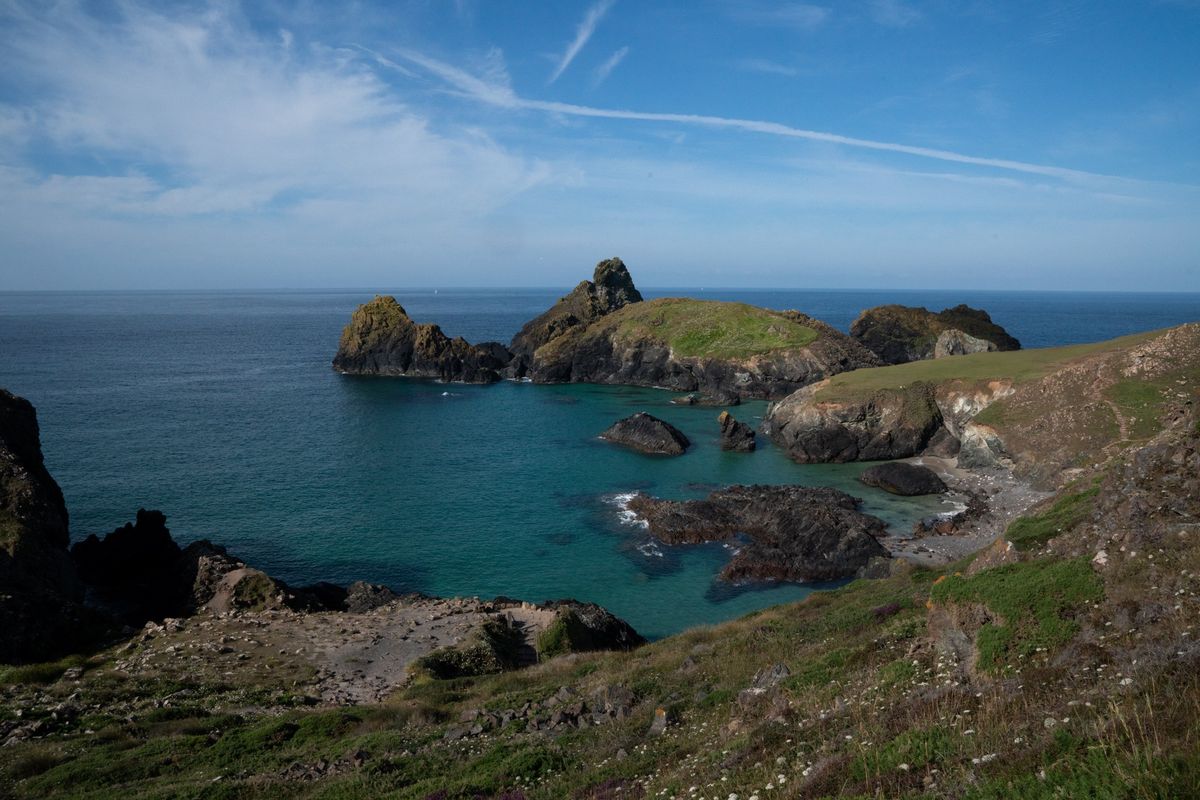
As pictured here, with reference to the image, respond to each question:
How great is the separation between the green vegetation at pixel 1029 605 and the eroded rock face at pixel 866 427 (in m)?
48.8

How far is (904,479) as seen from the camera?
53.3 metres

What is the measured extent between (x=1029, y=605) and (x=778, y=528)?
30.1 metres

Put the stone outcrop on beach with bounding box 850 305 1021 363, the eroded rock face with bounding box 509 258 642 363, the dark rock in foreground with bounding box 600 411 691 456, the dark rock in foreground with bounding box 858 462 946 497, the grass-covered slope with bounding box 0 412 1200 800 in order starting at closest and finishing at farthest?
1. the grass-covered slope with bounding box 0 412 1200 800
2. the dark rock in foreground with bounding box 858 462 946 497
3. the dark rock in foreground with bounding box 600 411 691 456
4. the stone outcrop on beach with bounding box 850 305 1021 363
5. the eroded rock face with bounding box 509 258 642 363

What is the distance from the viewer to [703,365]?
102 m

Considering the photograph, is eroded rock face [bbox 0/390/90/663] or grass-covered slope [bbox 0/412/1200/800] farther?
eroded rock face [bbox 0/390/90/663]

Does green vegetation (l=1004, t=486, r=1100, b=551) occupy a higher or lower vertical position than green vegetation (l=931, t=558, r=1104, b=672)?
lower

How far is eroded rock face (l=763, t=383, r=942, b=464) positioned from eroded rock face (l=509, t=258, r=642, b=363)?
6266 cm

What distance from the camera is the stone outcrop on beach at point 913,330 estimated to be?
116m

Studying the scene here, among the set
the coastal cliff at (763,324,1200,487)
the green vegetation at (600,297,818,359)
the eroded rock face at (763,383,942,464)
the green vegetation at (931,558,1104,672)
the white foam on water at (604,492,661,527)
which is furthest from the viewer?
the green vegetation at (600,297,818,359)

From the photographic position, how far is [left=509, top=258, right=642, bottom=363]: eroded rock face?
4902 inches

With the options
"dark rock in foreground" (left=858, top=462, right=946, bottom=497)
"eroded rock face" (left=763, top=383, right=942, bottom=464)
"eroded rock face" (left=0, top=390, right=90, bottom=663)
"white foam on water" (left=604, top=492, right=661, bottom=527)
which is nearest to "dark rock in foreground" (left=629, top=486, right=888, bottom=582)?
"white foam on water" (left=604, top=492, right=661, bottom=527)

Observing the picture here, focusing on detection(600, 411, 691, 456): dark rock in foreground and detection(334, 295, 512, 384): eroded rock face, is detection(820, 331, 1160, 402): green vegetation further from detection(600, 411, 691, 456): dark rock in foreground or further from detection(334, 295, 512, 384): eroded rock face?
detection(334, 295, 512, 384): eroded rock face

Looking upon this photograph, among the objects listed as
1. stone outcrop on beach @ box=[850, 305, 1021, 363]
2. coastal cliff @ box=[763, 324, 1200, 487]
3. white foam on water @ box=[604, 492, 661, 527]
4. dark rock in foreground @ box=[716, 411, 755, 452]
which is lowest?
white foam on water @ box=[604, 492, 661, 527]

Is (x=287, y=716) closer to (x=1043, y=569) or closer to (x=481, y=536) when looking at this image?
(x=1043, y=569)
